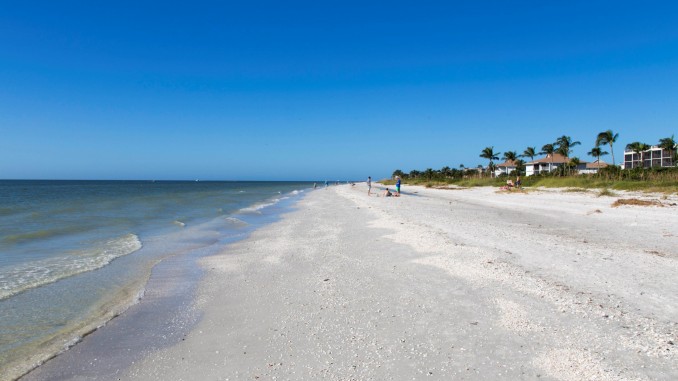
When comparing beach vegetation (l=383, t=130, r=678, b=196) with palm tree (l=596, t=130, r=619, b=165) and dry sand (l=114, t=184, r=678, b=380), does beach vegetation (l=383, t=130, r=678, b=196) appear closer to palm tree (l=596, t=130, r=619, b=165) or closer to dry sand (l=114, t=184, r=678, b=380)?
palm tree (l=596, t=130, r=619, b=165)

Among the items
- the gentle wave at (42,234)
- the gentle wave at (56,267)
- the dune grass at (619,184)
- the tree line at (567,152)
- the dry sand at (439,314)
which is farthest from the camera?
the tree line at (567,152)

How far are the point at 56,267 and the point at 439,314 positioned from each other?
9.43 m

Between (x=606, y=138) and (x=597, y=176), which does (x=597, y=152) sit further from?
(x=597, y=176)

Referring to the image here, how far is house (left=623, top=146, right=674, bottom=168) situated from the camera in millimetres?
73600

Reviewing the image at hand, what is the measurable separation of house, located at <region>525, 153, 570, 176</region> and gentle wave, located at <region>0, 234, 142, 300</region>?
7840cm

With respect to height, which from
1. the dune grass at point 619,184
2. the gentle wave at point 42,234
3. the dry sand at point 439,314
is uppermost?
the dune grass at point 619,184

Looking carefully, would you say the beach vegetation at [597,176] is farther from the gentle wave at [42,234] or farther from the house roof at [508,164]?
the gentle wave at [42,234]

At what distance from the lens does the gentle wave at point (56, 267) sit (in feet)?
25.9

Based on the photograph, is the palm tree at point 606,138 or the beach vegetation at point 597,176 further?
the palm tree at point 606,138

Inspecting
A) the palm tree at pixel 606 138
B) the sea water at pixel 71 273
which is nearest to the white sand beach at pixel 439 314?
the sea water at pixel 71 273

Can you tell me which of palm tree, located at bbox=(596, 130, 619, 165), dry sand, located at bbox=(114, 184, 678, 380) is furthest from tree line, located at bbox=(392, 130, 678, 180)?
dry sand, located at bbox=(114, 184, 678, 380)

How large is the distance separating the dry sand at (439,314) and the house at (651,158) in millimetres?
79664

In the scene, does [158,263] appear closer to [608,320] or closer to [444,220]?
[608,320]

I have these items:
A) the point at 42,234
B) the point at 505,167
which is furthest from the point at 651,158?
the point at 42,234
